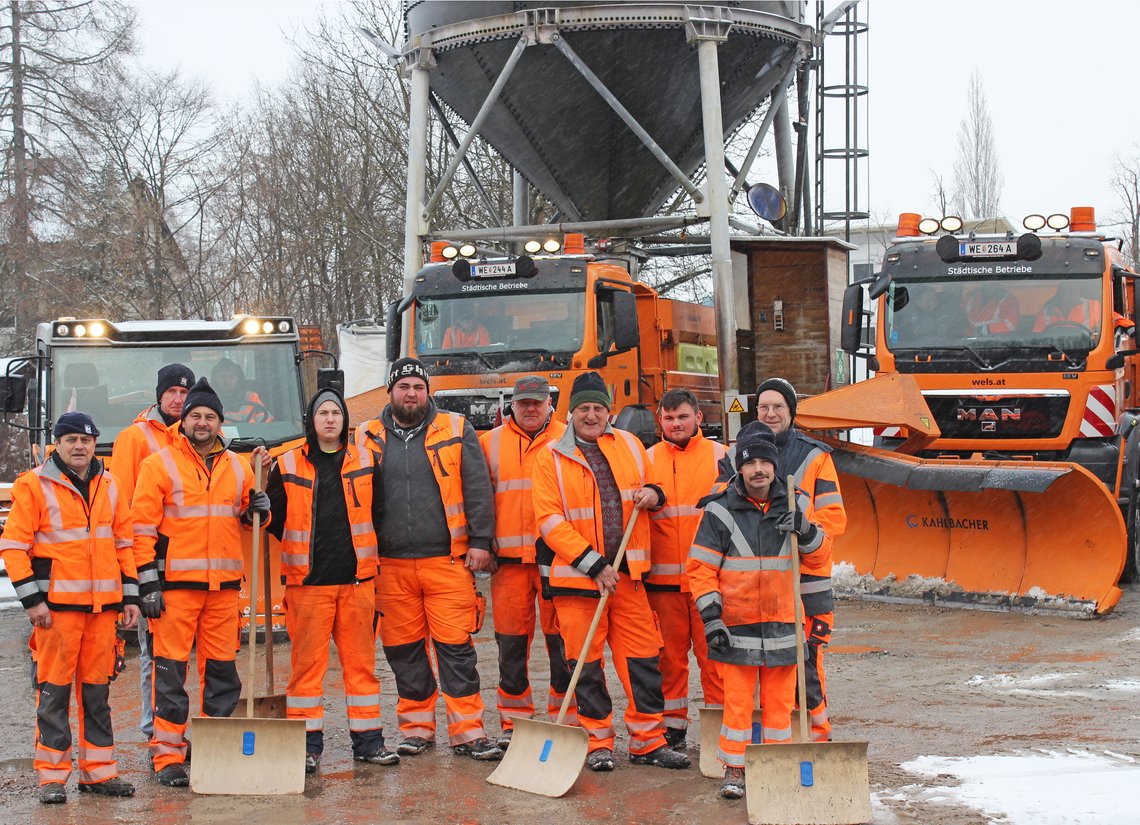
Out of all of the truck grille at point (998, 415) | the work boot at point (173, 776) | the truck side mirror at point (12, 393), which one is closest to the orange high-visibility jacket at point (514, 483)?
the work boot at point (173, 776)

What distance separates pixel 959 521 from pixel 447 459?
538cm

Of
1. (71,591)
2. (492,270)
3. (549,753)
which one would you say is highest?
(492,270)

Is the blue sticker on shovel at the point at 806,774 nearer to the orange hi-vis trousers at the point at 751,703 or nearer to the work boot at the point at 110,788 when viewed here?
the orange hi-vis trousers at the point at 751,703

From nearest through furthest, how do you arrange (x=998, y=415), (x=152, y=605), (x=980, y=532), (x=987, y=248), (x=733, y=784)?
(x=733, y=784)
(x=152, y=605)
(x=980, y=532)
(x=998, y=415)
(x=987, y=248)

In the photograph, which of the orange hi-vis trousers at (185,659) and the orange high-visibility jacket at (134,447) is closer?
the orange hi-vis trousers at (185,659)

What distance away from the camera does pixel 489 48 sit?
635 inches

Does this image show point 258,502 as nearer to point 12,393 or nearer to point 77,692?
point 77,692

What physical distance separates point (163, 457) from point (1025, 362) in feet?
25.4

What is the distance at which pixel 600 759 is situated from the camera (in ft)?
21.3

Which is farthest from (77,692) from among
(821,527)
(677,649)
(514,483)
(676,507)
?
(821,527)

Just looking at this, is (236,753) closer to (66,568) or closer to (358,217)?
(66,568)

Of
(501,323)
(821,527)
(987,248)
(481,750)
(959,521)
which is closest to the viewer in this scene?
(821,527)

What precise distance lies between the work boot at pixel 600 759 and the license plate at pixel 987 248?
7.07m

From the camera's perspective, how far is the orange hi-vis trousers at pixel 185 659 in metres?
6.44
